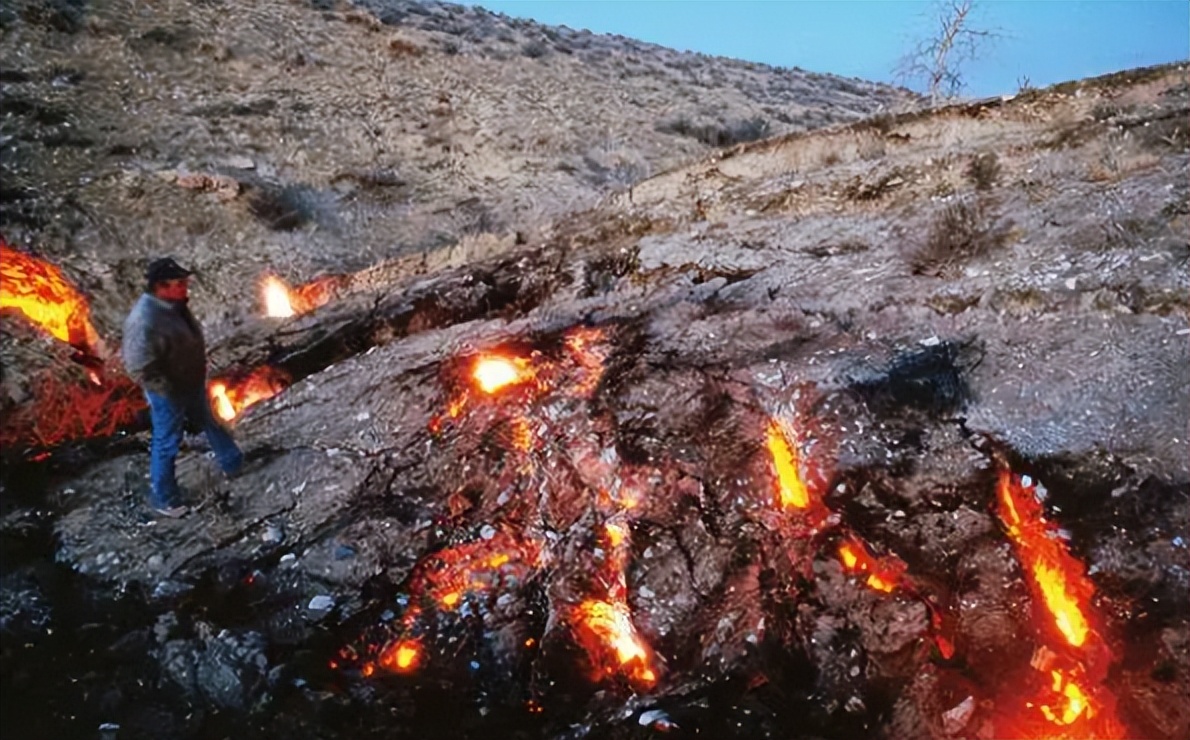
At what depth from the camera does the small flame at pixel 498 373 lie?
7.33 metres

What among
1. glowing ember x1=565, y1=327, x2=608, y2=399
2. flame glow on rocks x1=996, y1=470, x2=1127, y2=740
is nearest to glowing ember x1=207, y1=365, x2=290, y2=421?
glowing ember x1=565, y1=327, x2=608, y2=399

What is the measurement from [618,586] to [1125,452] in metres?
Answer: 3.56

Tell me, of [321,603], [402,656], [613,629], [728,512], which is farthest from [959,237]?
[321,603]

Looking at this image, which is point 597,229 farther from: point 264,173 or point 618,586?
point 264,173

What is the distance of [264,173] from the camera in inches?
510

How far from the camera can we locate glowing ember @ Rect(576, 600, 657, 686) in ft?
17.1

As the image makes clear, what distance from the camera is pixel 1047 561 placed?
5.35m

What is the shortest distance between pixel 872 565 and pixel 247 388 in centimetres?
636

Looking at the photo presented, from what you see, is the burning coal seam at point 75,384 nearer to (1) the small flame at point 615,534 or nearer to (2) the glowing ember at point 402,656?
(2) the glowing ember at point 402,656

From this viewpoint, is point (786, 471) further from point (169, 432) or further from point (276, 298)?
point (276, 298)

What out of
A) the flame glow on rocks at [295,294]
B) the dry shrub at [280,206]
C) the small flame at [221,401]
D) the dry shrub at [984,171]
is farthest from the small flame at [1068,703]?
the dry shrub at [280,206]

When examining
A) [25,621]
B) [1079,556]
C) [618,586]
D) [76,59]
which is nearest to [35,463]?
[25,621]

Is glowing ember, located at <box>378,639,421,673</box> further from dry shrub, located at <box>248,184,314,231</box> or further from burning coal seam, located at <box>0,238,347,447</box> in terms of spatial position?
dry shrub, located at <box>248,184,314,231</box>

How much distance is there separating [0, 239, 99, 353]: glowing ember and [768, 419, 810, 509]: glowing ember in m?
7.56
